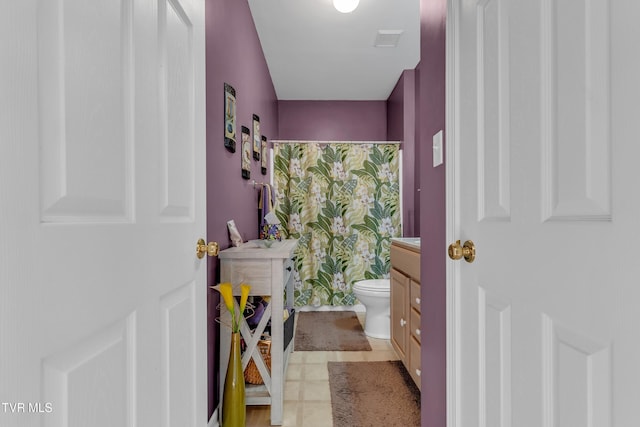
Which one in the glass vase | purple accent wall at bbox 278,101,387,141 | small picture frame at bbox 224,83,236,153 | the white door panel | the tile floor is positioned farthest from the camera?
purple accent wall at bbox 278,101,387,141

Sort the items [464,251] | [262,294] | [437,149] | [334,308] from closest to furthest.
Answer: [464,251] < [437,149] < [262,294] < [334,308]

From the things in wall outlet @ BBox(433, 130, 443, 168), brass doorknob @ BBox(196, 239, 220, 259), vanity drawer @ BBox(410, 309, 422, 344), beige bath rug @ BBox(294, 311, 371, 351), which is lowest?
beige bath rug @ BBox(294, 311, 371, 351)

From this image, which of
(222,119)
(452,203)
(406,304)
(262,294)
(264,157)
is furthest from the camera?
(264,157)

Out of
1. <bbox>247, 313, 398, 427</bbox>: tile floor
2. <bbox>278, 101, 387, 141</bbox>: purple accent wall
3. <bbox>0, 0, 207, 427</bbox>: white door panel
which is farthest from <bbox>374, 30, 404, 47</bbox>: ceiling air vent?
<bbox>247, 313, 398, 427</bbox>: tile floor

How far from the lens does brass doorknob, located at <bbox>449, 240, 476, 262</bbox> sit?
3.11 feet

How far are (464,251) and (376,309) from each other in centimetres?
221

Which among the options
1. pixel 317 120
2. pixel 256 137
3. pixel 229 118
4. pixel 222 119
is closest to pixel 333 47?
pixel 256 137

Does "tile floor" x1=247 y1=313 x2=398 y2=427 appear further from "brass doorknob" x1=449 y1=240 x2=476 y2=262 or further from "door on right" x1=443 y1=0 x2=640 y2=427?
"brass doorknob" x1=449 y1=240 x2=476 y2=262

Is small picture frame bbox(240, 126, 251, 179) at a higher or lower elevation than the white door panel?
higher

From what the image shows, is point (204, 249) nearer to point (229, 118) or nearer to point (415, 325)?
point (229, 118)

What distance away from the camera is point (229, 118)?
2.07 metres

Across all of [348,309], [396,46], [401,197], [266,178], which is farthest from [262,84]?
[348,309]

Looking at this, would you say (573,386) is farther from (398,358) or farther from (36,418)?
(398,358)

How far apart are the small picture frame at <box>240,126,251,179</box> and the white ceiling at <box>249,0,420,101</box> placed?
0.90 meters
